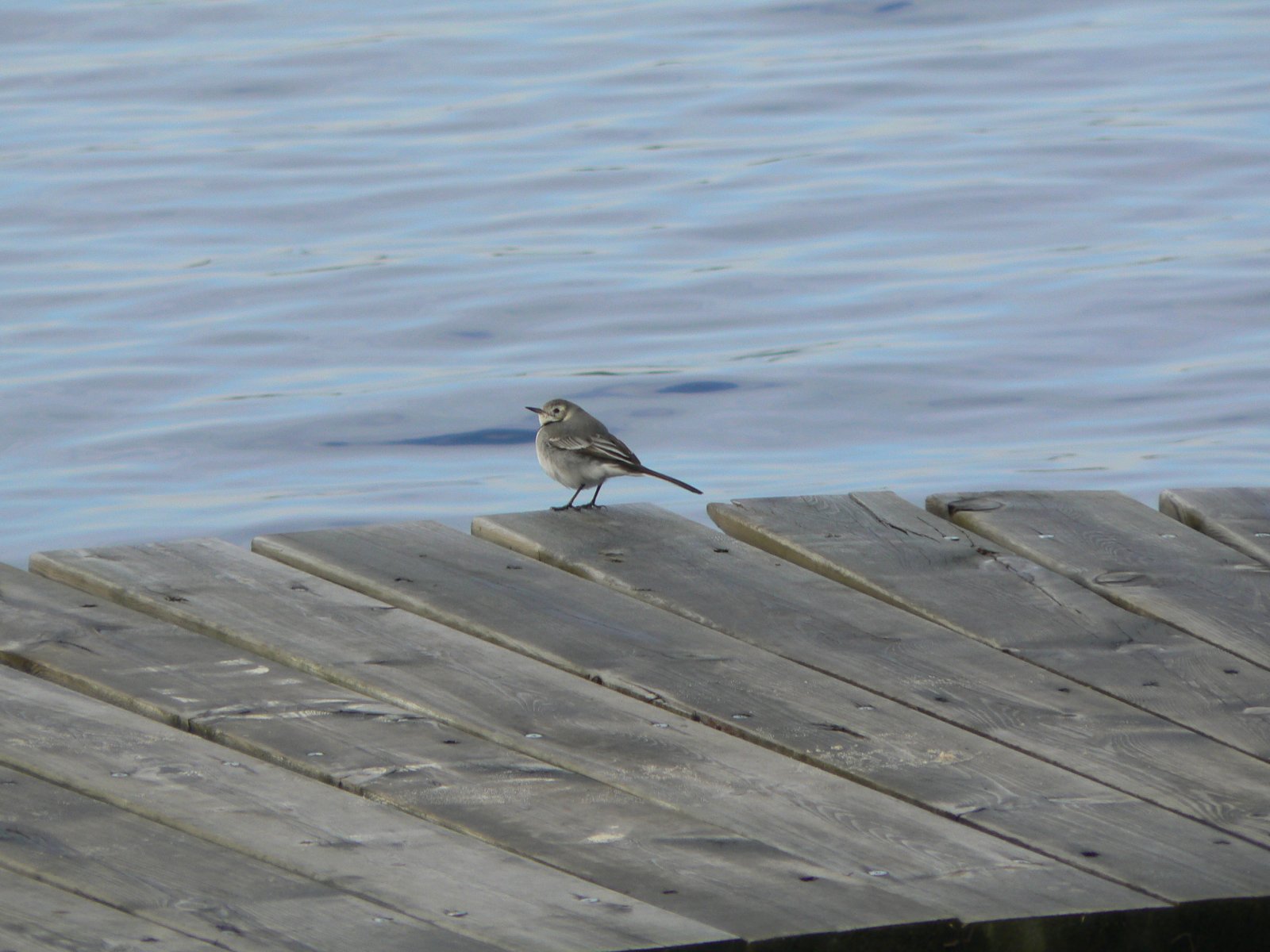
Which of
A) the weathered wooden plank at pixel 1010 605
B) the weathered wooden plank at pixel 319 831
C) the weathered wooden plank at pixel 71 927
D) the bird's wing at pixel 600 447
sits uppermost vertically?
the bird's wing at pixel 600 447

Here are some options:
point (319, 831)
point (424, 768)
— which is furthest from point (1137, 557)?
point (319, 831)

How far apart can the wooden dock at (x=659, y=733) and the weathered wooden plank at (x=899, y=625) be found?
0.04 feet

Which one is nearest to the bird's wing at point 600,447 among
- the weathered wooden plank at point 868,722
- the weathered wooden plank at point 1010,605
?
the weathered wooden plank at point 1010,605

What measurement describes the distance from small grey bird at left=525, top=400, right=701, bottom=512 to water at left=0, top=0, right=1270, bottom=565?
3.08 meters

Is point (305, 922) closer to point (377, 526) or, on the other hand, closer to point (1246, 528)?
point (377, 526)

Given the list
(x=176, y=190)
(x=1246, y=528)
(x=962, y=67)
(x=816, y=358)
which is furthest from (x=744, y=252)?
(x=1246, y=528)

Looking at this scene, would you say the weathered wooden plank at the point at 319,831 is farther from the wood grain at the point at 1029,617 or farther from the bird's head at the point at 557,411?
the bird's head at the point at 557,411

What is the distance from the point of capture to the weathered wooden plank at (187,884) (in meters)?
2.98

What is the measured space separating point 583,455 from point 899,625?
8.08 ft

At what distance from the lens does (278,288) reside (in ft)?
47.7

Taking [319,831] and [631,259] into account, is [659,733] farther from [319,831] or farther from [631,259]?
[631,259]

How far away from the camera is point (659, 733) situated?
386cm

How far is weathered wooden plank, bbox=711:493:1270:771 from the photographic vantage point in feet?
13.4

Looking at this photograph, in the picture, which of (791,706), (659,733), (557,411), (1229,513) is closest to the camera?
(659,733)
